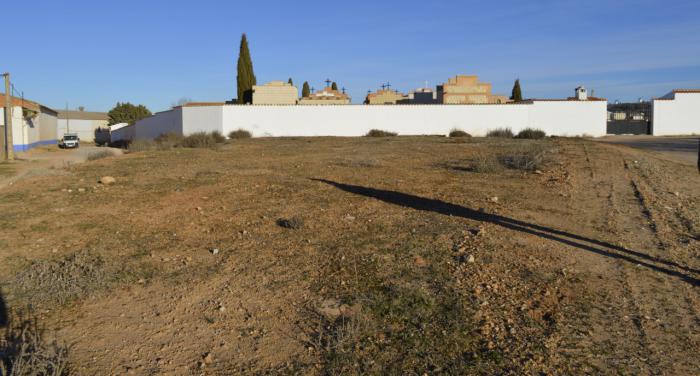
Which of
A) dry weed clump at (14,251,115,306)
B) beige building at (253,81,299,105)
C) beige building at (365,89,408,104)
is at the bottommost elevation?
dry weed clump at (14,251,115,306)

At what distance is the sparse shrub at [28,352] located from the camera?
3723 mm

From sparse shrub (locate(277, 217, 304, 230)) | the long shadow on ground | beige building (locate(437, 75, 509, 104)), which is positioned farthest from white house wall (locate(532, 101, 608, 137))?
sparse shrub (locate(277, 217, 304, 230))

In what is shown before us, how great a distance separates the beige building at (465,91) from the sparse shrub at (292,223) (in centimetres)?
4677

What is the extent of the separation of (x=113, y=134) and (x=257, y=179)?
2294 inches

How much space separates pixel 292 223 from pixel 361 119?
109 feet

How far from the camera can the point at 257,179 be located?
13.6 m

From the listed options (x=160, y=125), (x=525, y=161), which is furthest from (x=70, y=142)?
(x=525, y=161)

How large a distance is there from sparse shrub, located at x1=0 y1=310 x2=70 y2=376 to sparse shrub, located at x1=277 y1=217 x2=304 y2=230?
3.65 m

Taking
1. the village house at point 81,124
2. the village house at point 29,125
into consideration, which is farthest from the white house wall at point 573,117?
the village house at point 81,124

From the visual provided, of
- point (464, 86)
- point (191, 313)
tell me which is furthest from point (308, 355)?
point (464, 86)

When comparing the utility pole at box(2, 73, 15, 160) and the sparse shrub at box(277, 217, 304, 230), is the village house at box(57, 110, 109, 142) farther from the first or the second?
the sparse shrub at box(277, 217, 304, 230)

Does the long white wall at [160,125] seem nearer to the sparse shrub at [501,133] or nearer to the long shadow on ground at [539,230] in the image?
the sparse shrub at [501,133]

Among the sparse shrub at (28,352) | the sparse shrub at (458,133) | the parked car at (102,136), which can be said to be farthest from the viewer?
the parked car at (102,136)

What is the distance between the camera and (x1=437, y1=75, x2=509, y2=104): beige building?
53594 mm
